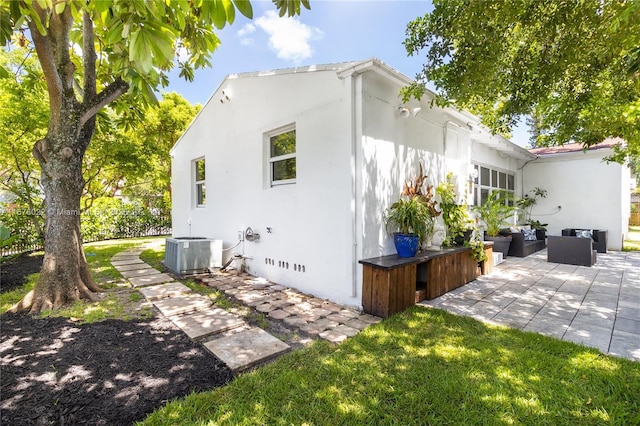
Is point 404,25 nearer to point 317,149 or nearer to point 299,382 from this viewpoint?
point 317,149

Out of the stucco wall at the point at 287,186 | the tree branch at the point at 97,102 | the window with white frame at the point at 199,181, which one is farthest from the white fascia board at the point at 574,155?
the tree branch at the point at 97,102

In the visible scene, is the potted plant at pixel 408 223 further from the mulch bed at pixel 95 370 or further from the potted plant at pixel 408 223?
the mulch bed at pixel 95 370

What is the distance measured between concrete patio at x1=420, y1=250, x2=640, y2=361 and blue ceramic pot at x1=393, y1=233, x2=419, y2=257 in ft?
2.85

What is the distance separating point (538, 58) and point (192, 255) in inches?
308

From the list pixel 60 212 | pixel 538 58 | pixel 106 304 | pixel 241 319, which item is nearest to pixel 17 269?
pixel 60 212

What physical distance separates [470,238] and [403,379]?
467 cm

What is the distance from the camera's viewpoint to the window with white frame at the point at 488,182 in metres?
9.61

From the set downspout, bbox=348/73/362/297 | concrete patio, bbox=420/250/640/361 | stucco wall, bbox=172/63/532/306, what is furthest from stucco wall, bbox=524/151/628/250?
downspout, bbox=348/73/362/297

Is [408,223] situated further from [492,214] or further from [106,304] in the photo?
[492,214]

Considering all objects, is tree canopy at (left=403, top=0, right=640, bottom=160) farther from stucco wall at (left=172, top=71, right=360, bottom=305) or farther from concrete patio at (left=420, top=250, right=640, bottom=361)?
concrete patio at (left=420, top=250, right=640, bottom=361)

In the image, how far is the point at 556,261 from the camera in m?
7.76

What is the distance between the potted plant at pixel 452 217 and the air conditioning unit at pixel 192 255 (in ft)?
17.5

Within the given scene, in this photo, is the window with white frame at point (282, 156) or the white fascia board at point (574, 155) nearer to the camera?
the window with white frame at point (282, 156)

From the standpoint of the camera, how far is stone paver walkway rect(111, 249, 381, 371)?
3.24 m
